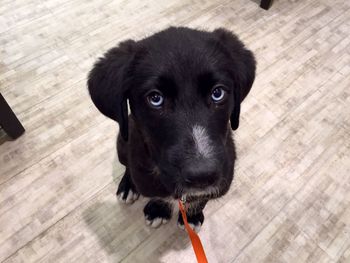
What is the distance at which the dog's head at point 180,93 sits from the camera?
3.46 ft

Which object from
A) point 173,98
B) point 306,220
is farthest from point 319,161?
point 173,98

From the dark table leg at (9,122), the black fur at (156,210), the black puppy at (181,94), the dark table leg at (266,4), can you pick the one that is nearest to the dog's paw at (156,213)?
the black fur at (156,210)

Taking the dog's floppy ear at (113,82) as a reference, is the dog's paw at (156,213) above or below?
below

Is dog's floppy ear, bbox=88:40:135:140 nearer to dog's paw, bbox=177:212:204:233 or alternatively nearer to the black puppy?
the black puppy

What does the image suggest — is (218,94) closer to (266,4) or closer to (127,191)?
(127,191)

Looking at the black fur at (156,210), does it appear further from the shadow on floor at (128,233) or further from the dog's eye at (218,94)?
the dog's eye at (218,94)

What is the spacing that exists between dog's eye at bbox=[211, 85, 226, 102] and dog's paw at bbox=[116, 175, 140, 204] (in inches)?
32.6

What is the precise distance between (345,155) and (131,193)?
132 centimetres

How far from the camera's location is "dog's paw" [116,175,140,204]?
1.76 metres

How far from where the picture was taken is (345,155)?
6.66 feet

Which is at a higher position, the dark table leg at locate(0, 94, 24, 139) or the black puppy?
the black puppy

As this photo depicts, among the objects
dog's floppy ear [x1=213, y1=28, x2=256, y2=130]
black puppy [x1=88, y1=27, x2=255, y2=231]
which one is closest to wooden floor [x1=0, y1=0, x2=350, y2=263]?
black puppy [x1=88, y1=27, x2=255, y2=231]

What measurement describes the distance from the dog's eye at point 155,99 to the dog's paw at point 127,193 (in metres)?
0.77

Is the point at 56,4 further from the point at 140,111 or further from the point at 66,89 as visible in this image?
the point at 140,111
